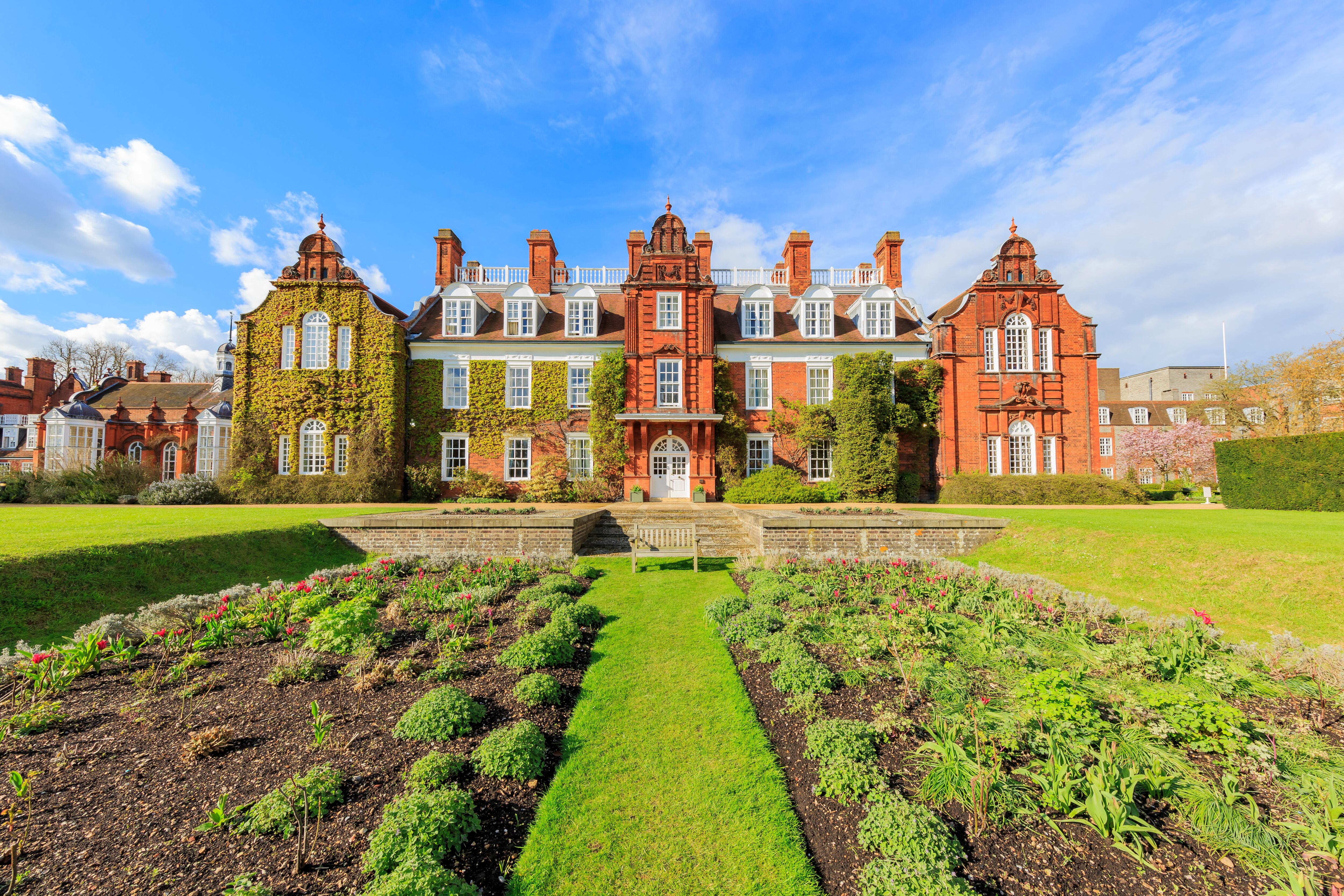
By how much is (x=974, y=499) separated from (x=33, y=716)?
21.9 metres

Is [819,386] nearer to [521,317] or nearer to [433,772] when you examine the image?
[521,317]

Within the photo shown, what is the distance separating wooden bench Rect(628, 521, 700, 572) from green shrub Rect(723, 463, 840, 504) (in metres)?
8.25

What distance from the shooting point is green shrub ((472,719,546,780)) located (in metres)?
3.56

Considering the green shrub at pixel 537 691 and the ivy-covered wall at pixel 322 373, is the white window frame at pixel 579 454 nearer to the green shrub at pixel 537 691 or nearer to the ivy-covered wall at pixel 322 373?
the ivy-covered wall at pixel 322 373

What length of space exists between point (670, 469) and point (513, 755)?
55.2 feet

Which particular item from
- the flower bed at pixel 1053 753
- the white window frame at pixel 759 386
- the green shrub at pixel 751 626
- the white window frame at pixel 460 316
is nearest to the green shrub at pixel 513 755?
the flower bed at pixel 1053 753

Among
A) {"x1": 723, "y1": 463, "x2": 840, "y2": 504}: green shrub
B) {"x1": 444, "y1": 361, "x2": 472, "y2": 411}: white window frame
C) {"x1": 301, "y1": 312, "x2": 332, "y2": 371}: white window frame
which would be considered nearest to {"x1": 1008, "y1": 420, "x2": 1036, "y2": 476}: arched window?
{"x1": 723, "y1": 463, "x2": 840, "y2": 504}: green shrub

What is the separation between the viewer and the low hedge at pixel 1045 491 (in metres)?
19.1

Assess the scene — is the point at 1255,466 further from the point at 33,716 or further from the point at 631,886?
the point at 33,716

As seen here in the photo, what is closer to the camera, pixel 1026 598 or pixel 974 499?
pixel 1026 598

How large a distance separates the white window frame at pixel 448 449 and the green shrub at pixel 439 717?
57.9 ft

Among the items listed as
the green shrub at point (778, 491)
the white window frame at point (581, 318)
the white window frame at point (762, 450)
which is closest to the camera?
the green shrub at point (778, 491)

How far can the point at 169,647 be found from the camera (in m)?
5.49

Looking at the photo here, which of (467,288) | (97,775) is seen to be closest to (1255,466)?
(97,775)
